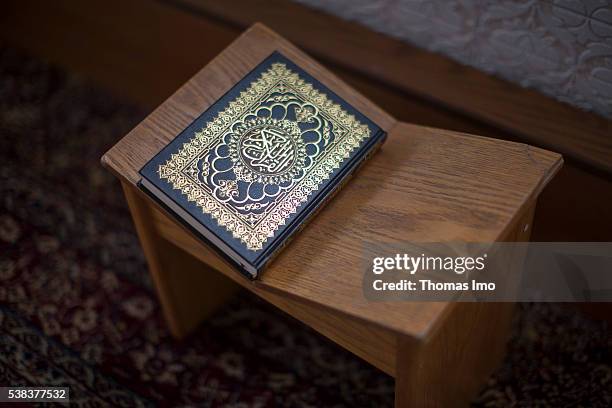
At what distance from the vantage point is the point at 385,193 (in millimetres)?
1028

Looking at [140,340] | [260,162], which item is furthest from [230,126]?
[140,340]

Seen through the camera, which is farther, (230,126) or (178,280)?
(178,280)

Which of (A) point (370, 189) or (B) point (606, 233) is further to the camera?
(B) point (606, 233)

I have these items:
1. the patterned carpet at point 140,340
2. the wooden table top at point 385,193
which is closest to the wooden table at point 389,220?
the wooden table top at point 385,193

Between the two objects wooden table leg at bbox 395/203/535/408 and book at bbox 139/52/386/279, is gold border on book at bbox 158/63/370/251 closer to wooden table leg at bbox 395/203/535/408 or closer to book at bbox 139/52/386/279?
book at bbox 139/52/386/279

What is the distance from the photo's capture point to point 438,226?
97 cm

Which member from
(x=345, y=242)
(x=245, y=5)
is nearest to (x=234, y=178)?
(x=345, y=242)

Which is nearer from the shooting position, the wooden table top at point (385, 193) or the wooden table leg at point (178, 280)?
the wooden table top at point (385, 193)

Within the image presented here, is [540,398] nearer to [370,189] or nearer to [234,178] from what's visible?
[370,189]

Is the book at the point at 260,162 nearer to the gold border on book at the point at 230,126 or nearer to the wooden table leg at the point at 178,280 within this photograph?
the gold border on book at the point at 230,126

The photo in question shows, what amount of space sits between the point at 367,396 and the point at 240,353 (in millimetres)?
230

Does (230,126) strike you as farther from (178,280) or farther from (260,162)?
(178,280)

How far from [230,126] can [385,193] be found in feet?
0.73

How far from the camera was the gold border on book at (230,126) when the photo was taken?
38.5 inches
